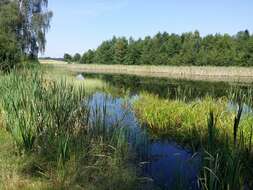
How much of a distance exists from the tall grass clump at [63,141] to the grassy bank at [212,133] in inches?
55.3

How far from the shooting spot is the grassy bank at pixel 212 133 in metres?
4.39

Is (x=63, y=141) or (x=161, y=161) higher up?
(x=63, y=141)

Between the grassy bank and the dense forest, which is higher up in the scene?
the dense forest

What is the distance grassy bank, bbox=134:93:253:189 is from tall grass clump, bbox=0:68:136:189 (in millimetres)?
1406

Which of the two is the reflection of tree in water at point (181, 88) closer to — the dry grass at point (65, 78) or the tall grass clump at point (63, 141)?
the dry grass at point (65, 78)

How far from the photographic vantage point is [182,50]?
197 feet

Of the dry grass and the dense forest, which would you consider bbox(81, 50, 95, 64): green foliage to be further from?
the dry grass

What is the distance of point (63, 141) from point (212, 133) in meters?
2.17

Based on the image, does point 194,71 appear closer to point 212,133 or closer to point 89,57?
point 89,57

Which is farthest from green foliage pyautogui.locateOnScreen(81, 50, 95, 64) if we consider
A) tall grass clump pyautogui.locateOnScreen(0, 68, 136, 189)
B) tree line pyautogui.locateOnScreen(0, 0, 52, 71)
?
tall grass clump pyautogui.locateOnScreen(0, 68, 136, 189)

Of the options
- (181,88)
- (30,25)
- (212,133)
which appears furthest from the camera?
(30,25)

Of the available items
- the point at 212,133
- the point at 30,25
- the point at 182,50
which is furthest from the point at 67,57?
the point at 212,133

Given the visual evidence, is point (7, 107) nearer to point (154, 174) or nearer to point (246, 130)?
point (154, 174)

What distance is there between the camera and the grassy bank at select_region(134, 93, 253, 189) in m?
4.39
